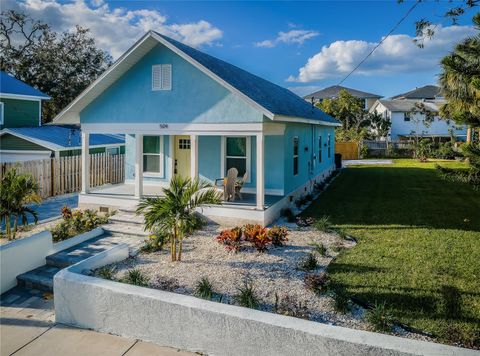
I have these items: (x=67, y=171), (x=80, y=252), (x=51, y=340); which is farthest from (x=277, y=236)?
(x=67, y=171)

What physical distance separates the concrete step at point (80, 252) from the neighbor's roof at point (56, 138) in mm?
10759

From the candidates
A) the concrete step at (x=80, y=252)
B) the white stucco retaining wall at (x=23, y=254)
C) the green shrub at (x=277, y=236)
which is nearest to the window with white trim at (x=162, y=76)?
the concrete step at (x=80, y=252)

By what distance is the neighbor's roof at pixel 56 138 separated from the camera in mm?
19203

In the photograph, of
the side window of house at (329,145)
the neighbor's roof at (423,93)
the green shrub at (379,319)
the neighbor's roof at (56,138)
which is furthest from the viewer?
the neighbor's roof at (423,93)

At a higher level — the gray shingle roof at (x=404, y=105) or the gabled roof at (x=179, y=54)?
the gray shingle roof at (x=404, y=105)

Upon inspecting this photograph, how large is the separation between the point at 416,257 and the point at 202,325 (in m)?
5.48

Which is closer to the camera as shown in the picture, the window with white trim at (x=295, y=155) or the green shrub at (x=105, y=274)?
the green shrub at (x=105, y=274)

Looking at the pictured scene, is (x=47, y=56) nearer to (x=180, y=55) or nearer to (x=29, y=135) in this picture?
(x=29, y=135)

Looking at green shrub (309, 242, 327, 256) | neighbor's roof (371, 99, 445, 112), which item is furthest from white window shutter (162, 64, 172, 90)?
neighbor's roof (371, 99, 445, 112)

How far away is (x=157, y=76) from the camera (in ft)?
40.1

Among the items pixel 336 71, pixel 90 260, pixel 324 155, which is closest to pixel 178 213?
pixel 90 260

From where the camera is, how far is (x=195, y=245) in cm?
934

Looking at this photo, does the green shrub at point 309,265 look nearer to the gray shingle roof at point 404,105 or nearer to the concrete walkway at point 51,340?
the concrete walkway at point 51,340

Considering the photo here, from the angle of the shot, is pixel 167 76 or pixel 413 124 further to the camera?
pixel 413 124
